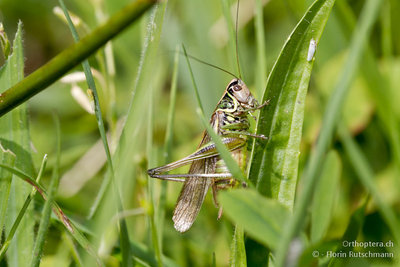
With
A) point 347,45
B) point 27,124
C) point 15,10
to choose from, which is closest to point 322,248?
point 27,124

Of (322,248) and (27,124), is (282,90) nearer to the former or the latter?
(322,248)

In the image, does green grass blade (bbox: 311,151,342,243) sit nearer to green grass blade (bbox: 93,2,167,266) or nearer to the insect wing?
the insect wing

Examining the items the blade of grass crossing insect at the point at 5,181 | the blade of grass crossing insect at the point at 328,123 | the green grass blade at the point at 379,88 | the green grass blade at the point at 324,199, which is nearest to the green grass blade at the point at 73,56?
the blade of grass crossing insect at the point at 5,181

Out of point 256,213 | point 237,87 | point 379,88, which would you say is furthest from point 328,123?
point 379,88

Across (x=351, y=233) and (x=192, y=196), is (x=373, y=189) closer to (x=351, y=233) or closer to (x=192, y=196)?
(x=351, y=233)

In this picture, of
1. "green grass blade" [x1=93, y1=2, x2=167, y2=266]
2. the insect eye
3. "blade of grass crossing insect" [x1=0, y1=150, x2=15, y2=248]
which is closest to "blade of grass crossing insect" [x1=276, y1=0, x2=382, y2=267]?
"green grass blade" [x1=93, y1=2, x2=167, y2=266]
